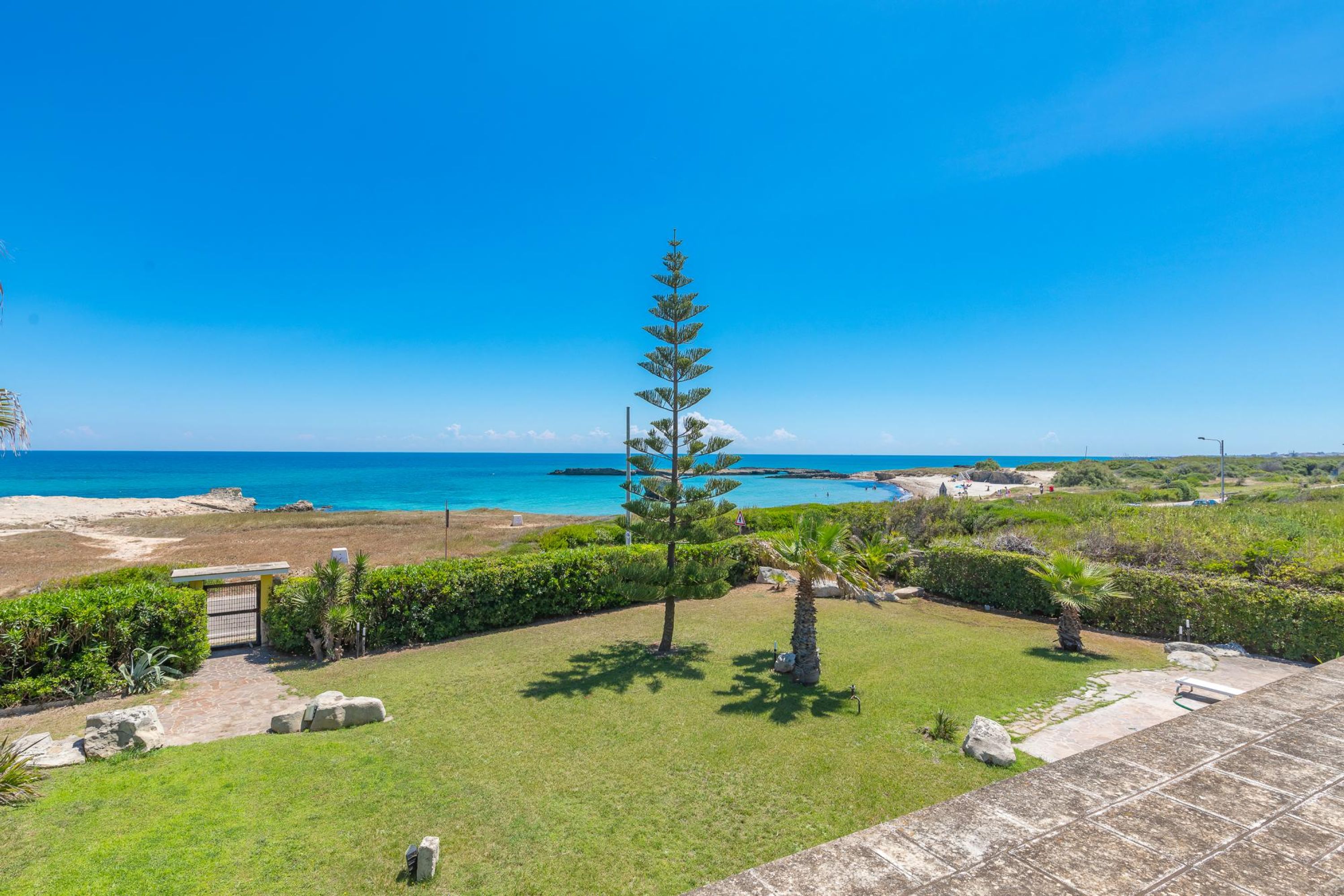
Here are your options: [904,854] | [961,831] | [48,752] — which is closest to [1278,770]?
[961,831]

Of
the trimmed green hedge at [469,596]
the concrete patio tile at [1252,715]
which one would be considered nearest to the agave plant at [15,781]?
the trimmed green hedge at [469,596]

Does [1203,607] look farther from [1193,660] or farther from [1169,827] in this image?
[1169,827]

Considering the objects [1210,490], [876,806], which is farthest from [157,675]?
[1210,490]

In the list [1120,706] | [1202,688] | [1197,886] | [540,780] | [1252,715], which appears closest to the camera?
[1197,886]

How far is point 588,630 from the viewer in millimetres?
9789

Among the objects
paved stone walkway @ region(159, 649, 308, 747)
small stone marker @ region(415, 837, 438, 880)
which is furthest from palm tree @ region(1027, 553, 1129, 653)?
paved stone walkway @ region(159, 649, 308, 747)

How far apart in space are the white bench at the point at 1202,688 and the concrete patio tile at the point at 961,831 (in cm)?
621

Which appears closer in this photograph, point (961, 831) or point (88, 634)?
point (961, 831)

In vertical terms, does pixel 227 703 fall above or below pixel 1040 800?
below

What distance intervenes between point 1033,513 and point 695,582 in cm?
1290

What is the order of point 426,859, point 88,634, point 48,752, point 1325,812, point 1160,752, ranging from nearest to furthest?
point 1325,812, point 1160,752, point 426,859, point 48,752, point 88,634

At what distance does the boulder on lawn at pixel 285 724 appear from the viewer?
5680 millimetres

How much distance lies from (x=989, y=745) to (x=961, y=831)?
3.96 metres

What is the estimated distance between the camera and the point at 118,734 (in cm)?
501
